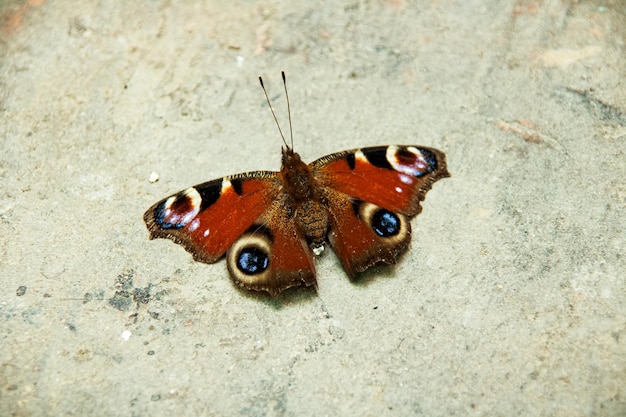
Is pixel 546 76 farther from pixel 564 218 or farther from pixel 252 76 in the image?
pixel 252 76

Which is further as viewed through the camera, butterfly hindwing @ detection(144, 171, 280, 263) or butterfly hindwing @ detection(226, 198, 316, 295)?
butterfly hindwing @ detection(144, 171, 280, 263)

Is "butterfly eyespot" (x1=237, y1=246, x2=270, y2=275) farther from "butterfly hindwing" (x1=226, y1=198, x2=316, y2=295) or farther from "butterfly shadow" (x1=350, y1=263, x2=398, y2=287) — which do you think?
"butterfly shadow" (x1=350, y1=263, x2=398, y2=287)

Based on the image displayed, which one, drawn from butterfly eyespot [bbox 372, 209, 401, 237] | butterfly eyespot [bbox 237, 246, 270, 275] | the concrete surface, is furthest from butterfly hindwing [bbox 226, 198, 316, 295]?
butterfly eyespot [bbox 372, 209, 401, 237]

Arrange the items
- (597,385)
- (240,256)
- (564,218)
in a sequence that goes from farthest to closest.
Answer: (564,218), (240,256), (597,385)

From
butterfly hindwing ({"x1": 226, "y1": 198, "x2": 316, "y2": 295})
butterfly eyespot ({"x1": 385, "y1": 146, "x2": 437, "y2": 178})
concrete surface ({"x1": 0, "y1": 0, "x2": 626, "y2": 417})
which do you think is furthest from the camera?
butterfly eyespot ({"x1": 385, "y1": 146, "x2": 437, "y2": 178})

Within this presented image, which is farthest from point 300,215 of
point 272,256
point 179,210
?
point 179,210

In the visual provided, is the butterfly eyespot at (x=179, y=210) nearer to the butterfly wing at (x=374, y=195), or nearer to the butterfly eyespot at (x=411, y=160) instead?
the butterfly wing at (x=374, y=195)

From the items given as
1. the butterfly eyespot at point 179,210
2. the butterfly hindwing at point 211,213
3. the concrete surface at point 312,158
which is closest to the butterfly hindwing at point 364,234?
the concrete surface at point 312,158

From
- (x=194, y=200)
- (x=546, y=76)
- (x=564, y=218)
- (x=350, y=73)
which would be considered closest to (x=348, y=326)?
(x=194, y=200)

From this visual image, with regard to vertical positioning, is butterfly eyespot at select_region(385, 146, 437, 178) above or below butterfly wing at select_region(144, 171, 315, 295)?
above
